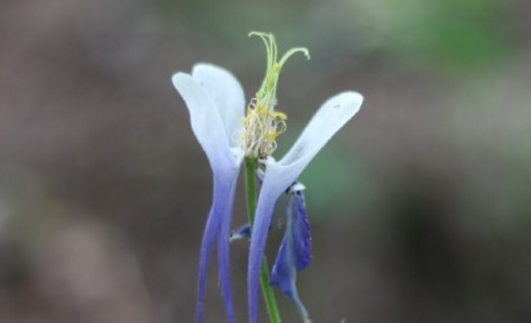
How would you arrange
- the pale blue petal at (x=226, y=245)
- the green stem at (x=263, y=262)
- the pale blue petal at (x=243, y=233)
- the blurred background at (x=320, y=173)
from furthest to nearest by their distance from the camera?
the blurred background at (x=320, y=173), the pale blue petal at (x=243, y=233), the pale blue petal at (x=226, y=245), the green stem at (x=263, y=262)

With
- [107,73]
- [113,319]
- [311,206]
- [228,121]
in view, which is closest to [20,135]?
[107,73]

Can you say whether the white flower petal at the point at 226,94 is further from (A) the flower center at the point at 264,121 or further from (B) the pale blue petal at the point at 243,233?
(B) the pale blue petal at the point at 243,233

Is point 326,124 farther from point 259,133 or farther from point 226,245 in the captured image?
point 226,245

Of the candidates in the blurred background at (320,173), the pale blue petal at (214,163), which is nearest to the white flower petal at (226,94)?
the pale blue petal at (214,163)

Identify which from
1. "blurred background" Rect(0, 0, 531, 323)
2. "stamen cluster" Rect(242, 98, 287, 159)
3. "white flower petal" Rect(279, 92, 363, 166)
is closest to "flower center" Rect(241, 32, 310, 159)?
"stamen cluster" Rect(242, 98, 287, 159)

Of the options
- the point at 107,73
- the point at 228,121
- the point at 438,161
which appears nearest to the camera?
the point at 228,121

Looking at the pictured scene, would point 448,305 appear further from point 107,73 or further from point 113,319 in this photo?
point 107,73

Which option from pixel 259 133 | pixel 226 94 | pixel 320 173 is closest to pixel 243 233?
pixel 259 133
